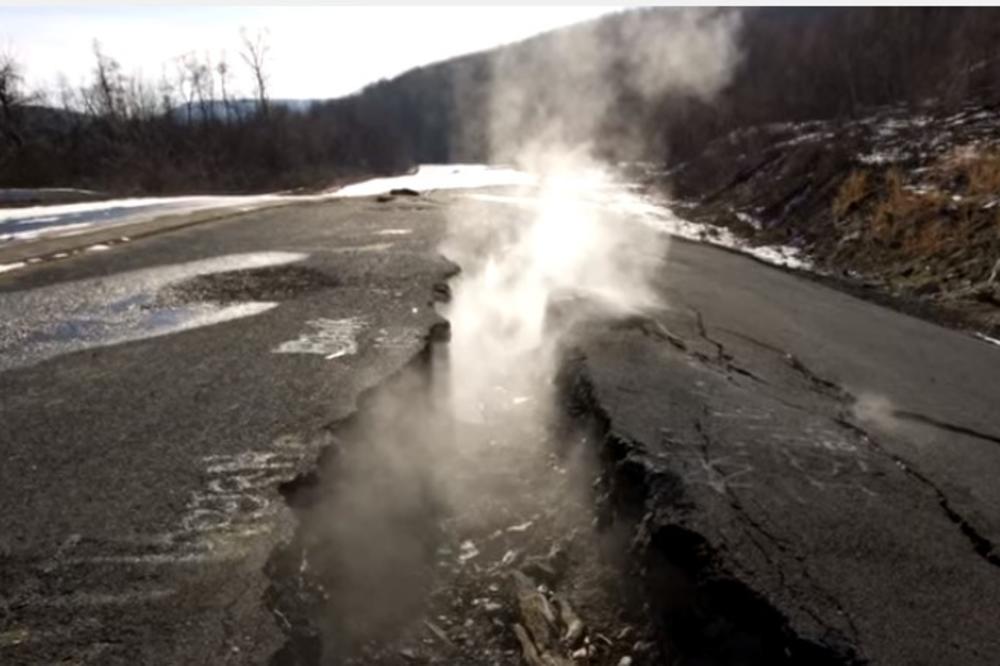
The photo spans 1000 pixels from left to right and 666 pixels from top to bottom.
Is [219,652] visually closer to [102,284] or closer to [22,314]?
[22,314]

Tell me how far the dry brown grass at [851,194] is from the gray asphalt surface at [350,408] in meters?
7.51

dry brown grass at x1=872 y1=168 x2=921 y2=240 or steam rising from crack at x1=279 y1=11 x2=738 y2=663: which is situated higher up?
dry brown grass at x1=872 y1=168 x2=921 y2=240

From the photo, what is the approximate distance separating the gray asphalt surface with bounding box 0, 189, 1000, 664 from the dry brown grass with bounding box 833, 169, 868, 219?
751 cm

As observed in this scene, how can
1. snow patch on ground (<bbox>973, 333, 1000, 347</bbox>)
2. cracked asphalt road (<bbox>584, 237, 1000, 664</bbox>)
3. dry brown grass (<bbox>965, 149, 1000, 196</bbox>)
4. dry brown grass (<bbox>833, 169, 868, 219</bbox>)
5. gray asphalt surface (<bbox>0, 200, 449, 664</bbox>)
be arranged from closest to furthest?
gray asphalt surface (<bbox>0, 200, 449, 664</bbox>) → cracked asphalt road (<bbox>584, 237, 1000, 664</bbox>) → snow patch on ground (<bbox>973, 333, 1000, 347</bbox>) → dry brown grass (<bbox>965, 149, 1000, 196</bbox>) → dry brown grass (<bbox>833, 169, 868, 219</bbox>)

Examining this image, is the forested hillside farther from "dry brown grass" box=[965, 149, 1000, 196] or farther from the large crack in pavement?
the large crack in pavement

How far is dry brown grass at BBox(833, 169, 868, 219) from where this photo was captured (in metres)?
13.8

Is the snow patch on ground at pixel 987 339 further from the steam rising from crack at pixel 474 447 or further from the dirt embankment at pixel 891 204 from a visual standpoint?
the steam rising from crack at pixel 474 447

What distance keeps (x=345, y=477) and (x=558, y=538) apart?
1.03 meters

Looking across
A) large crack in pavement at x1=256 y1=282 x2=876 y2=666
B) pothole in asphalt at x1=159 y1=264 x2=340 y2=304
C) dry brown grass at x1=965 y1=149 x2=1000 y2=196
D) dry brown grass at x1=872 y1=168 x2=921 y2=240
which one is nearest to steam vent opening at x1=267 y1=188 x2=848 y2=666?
large crack in pavement at x1=256 y1=282 x2=876 y2=666

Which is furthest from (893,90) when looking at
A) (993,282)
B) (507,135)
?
(993,282)

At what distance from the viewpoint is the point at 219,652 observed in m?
2.21

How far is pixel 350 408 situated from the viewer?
159 inches

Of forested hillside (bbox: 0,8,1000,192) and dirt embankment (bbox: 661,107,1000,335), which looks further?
forested hillside (bbox: 0,8,1000,192)

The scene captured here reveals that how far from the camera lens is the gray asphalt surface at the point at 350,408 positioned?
245cm
